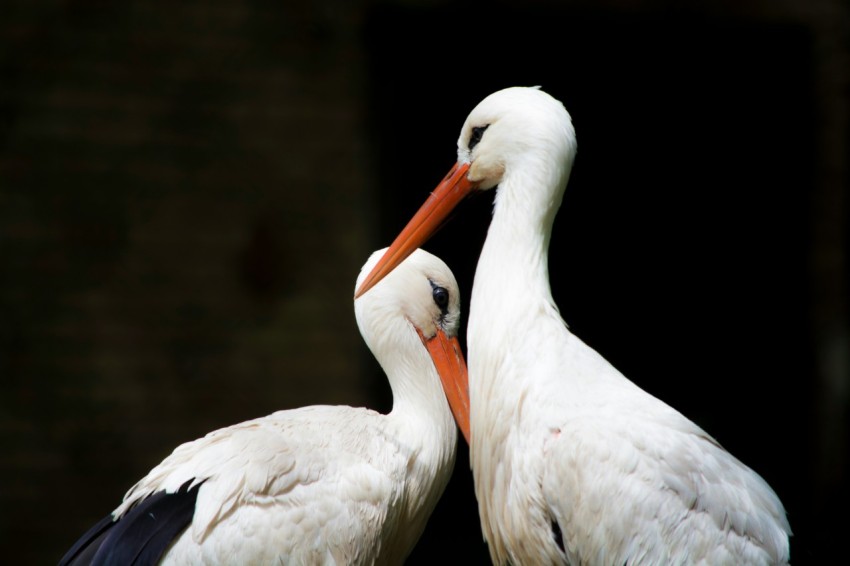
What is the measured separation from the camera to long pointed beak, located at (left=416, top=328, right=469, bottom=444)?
11.3 ft

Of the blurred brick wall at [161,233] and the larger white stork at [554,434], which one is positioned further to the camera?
the blurred brick wall at [161,233]

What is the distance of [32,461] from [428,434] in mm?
2809

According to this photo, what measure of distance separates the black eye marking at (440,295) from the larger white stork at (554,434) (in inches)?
16.9

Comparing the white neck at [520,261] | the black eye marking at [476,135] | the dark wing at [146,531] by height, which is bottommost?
the dark wing at [146,531]

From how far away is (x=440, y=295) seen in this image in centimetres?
352

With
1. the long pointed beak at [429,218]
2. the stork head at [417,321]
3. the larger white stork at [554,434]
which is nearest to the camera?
the larger white stork at [554,434]

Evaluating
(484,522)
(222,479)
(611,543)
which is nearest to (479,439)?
(484,522)

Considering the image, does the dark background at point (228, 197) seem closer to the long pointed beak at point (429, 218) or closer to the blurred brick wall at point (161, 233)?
the blurred brick wall at point (161, 233)

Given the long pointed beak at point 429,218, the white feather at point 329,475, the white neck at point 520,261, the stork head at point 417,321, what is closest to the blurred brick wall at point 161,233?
the stork head at point 417,321

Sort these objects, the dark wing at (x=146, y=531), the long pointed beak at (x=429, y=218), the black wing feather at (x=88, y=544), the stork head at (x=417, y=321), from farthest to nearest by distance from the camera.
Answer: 1. the stork head at (x=417, y=321)
2. the long pointed beak at (x=429, y=218)
3. the black wing feather at (x=88, y=544)
4. the dark wing at (x=146, y=531)

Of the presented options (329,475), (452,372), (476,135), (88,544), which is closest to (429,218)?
(476,135)

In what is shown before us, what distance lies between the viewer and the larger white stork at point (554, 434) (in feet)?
8.71

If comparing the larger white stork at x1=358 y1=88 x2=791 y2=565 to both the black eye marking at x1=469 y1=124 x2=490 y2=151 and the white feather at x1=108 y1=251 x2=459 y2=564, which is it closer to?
the black eye marking at x1=469 y1=124 x2=490 y2=151

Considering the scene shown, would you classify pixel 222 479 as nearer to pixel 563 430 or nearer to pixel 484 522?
pixel 484 522
